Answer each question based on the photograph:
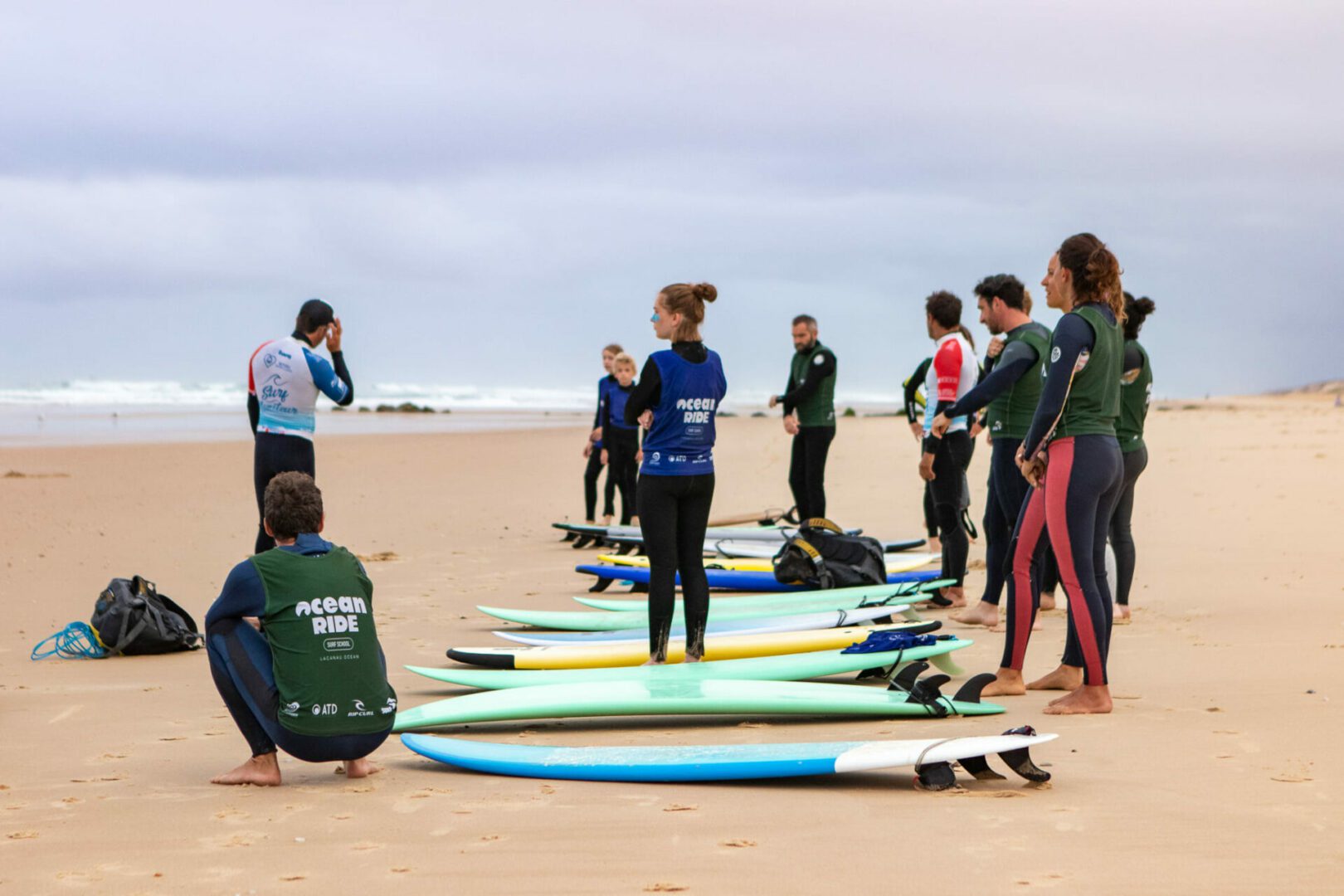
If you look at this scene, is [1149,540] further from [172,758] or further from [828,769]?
[172,758]

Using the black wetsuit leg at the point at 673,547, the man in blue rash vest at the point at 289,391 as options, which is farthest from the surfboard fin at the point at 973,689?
the man in blue rash vest at the point at 289,391

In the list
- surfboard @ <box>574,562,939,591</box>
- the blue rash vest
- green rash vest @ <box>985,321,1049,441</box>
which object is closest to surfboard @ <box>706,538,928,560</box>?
surfboard @ <box>574,562,939,591</box>

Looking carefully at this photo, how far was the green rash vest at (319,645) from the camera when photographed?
12.2 ft

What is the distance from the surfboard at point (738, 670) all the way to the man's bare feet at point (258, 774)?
1498 mm

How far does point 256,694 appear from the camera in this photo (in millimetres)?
3754

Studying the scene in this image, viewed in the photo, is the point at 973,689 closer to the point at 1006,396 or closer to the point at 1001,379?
the point at 1001,379

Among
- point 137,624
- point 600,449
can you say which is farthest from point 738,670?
point 600,449

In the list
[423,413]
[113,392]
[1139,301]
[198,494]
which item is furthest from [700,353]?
[113,392]

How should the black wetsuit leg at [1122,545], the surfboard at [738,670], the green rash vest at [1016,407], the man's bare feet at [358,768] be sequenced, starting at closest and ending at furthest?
the man's bare feet at [358,768] < the surfboard at [738,670] < the green rash vest at [1016,407] < the black wetsuit leg at [1122,545]

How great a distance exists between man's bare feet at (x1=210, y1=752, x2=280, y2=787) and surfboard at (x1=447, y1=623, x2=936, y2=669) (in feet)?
6.14

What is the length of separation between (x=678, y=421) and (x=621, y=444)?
6.18m

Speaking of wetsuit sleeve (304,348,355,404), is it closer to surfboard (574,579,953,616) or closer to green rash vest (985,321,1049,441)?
surfboard (574,579,953,616)

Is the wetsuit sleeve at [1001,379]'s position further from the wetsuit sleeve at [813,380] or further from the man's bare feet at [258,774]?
the wetsuit sleeve at [813,380]

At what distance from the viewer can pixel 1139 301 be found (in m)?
6.86
